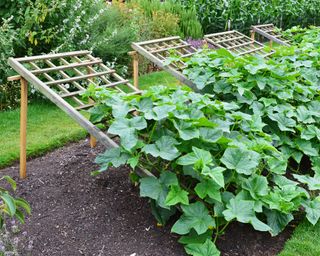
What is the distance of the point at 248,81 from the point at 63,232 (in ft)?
6.96

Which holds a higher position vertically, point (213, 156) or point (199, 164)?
point (199, 164)

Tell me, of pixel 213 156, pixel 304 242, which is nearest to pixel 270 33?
pixel 213 156

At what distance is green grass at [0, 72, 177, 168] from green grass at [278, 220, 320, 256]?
6.85ft

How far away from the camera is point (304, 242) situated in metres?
3.21

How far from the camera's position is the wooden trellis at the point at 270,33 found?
24.1ft

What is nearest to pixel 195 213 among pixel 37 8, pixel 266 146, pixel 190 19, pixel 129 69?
pixel 266 146

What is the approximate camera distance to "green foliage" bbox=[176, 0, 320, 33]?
35.1 feet

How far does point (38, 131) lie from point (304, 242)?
3016 millimetres

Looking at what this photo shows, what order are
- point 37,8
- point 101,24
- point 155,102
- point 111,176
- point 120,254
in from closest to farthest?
1. point 120,254
2. point 155,102
3. point 111,176
4. point 37,8
5. point 101,24

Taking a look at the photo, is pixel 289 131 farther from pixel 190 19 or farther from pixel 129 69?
pixel 190 19

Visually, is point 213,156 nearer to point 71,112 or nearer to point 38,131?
point 71,112

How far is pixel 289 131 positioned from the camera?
4168mm

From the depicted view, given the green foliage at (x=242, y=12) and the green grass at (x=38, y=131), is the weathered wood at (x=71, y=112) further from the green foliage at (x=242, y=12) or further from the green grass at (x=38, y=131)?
the green foliage at (x=242, y=12)

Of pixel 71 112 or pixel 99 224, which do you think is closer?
pixel 99 224
